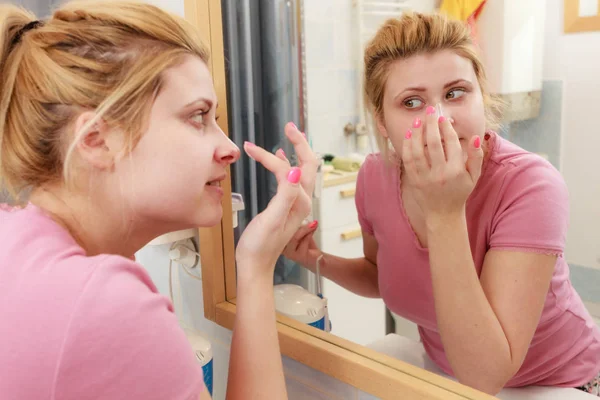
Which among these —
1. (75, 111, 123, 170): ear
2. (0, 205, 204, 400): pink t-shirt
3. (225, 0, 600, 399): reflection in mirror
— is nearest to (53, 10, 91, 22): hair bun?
(75, 111, 123, 170): ear

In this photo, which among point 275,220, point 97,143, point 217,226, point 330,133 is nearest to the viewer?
point 97,143

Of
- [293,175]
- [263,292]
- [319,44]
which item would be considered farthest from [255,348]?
[319,44]

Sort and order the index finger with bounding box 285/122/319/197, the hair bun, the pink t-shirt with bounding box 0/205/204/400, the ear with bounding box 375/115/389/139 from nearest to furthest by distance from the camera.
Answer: the pink t-shirt with bounding box 0/205/204/400 → the hair bun → the index finger with bounding box 285/122/319/197 → the ear with bounding box 375/115/389/139

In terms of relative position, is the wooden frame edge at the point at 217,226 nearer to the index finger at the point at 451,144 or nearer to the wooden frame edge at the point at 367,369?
the wooden frame edge at the point at 367,369

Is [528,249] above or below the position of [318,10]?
below

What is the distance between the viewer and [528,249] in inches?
24.8

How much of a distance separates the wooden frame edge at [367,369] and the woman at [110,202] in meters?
0.10

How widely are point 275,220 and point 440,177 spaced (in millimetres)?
193

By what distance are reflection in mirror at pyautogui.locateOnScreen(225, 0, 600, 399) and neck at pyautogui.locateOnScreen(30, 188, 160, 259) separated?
0.32m

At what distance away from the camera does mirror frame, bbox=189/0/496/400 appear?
62cm

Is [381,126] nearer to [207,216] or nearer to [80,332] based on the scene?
[207,216]

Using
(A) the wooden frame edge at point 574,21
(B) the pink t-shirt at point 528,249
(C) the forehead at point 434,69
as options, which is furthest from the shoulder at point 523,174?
(A) the wooden frame edge at point 574,21

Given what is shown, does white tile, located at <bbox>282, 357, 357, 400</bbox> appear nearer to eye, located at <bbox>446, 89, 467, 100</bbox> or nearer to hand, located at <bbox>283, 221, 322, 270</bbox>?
hand, located at <bbox>283, 221, 322, 270</bbox>

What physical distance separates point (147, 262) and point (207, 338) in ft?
0.67
